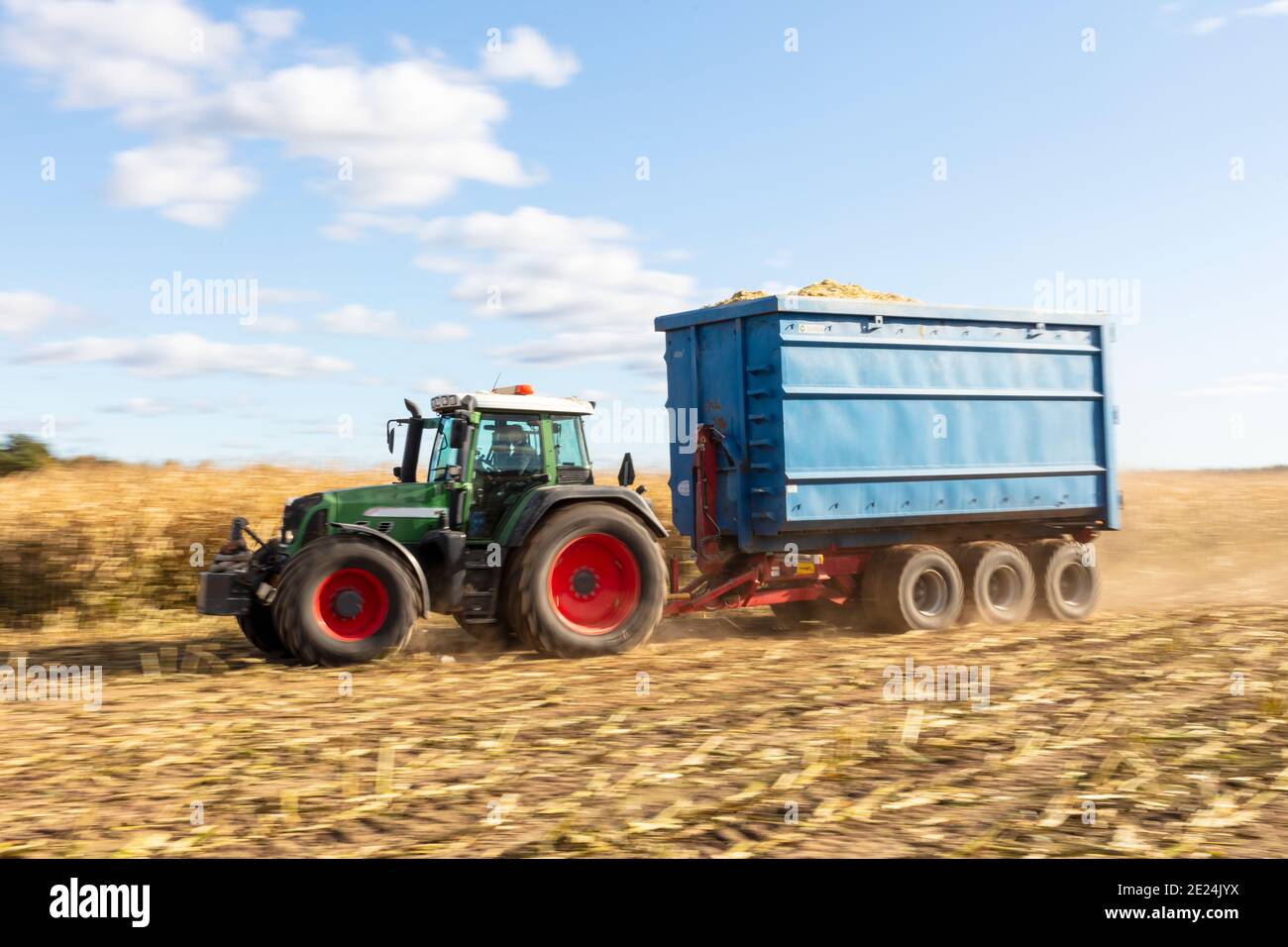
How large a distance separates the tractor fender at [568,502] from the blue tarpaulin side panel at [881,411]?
1.25 m

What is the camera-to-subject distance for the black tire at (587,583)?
9.66 m

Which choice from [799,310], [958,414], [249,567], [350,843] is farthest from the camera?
[958,414]

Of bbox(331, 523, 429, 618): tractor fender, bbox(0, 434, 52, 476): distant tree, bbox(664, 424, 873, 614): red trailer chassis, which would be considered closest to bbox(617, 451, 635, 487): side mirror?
bbox(664, 424, 873, 614): red trailer chassis

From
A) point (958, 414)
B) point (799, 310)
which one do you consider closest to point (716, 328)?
point (799, 310)

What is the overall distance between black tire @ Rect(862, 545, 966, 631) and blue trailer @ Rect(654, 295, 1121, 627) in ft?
0.06

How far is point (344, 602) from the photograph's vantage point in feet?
30.2

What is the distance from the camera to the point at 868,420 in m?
11.5

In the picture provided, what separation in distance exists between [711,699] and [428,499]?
3467mm

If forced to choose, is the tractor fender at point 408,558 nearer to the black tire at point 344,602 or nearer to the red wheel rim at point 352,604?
the black tire at point 344,602

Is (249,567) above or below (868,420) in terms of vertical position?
below

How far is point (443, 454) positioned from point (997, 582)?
652 centimetres

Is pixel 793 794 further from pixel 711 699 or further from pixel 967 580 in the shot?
pixel 967 580

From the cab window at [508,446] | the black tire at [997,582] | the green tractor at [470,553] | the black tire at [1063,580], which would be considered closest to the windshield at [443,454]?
the green tractor at [470,553]

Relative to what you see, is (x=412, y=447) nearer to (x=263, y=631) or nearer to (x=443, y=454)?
(x=443, y=454)
